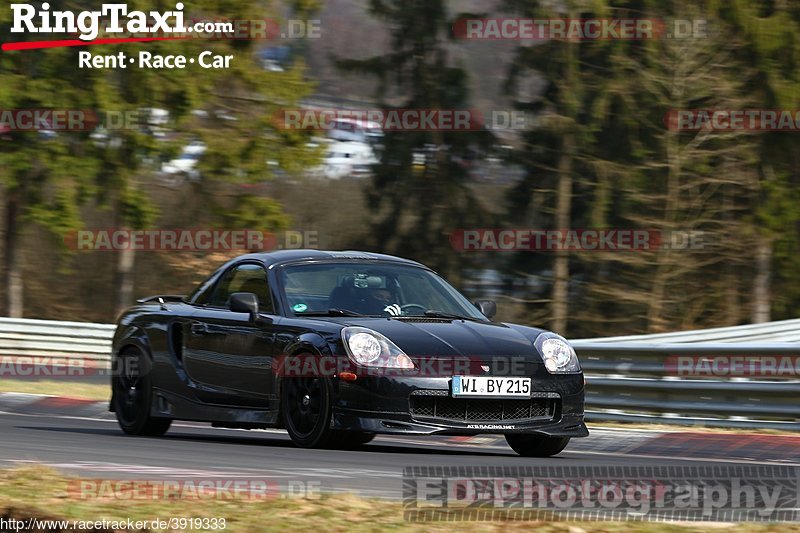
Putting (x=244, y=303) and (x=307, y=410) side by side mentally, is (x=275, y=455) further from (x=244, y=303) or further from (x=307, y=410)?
(x=244, y=303)

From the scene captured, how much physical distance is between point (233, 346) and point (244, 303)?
50cm

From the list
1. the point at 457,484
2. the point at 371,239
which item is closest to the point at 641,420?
the point at 457,484

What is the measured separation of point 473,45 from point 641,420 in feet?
81.9

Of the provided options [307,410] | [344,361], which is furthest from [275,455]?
[344,361]

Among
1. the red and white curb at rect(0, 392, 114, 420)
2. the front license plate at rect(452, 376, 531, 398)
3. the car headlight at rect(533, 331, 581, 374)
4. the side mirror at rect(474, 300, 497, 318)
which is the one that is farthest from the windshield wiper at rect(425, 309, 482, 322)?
the red and white curb at rect(0, 392, 114, 420)

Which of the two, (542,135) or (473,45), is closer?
(542,135)

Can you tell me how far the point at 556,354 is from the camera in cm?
990

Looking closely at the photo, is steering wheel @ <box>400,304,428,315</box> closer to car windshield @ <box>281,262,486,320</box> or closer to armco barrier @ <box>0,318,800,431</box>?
car windshield @ <box>281,262,486,320</box>

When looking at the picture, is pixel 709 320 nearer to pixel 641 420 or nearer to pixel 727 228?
pixel 727 228

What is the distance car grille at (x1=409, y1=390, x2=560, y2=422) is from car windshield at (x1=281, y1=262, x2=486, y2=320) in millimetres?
1037

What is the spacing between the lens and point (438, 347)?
31.1 ft

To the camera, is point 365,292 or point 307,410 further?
point 365,292

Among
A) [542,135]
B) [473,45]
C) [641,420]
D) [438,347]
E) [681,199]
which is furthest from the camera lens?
[473,45]

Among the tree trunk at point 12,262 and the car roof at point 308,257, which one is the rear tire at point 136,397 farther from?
the tree trunk at point 12,262
